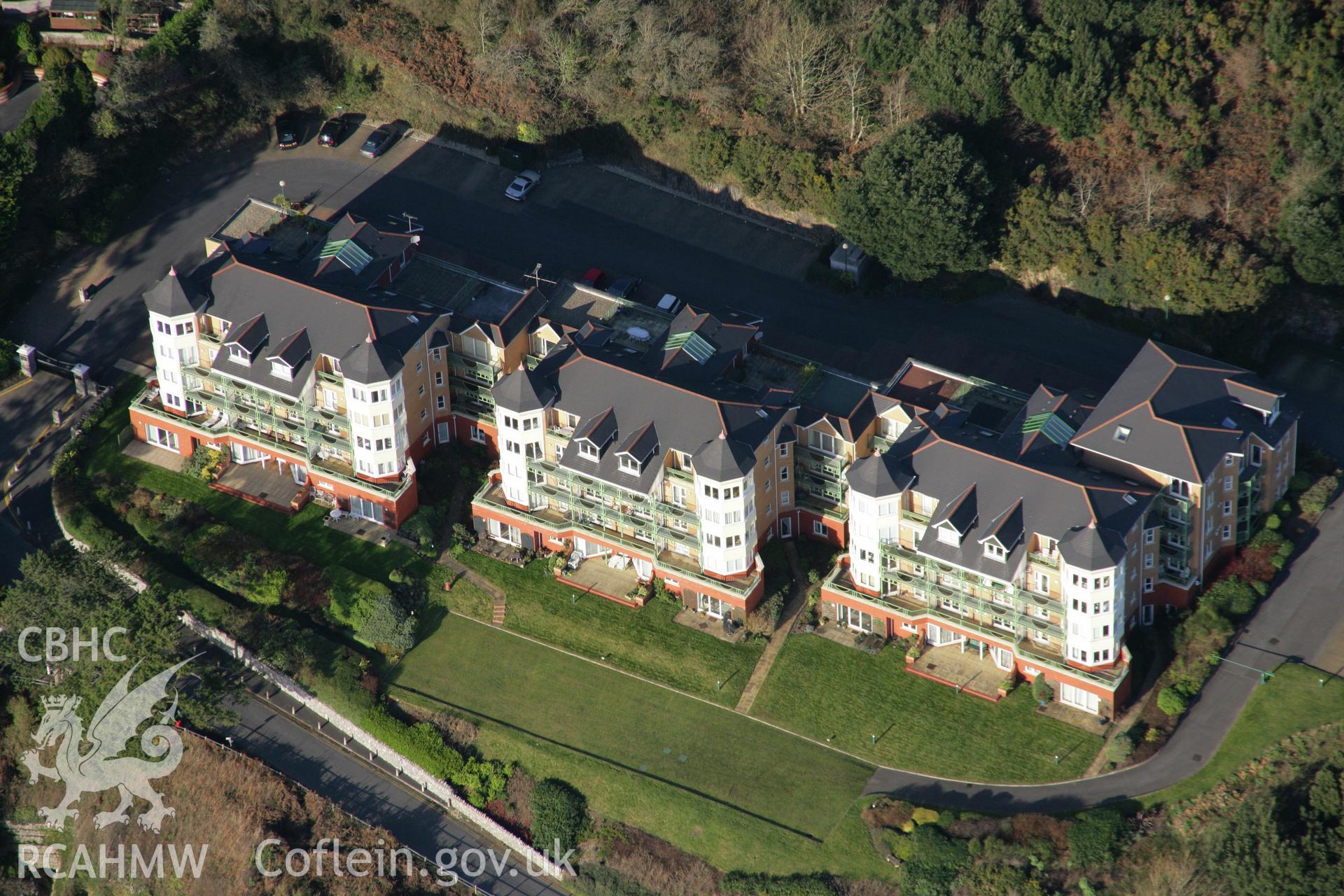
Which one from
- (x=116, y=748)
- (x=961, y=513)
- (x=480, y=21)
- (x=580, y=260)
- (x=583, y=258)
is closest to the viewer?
(x=961, y=513)

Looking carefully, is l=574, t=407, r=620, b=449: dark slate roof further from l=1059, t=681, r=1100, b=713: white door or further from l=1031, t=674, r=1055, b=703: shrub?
l=1059, t=681, r=1100, b=713: white door

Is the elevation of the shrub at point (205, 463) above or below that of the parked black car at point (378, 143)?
below

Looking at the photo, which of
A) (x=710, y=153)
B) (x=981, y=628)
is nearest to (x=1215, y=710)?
(x=981, y=628)

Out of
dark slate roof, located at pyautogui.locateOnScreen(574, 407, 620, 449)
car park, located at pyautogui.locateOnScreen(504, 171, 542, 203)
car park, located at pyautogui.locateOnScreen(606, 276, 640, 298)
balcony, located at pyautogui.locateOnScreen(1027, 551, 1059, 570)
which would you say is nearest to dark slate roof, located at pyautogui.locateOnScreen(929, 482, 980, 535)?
balcony, located at pyautogui.locateOnScreen(1027, 551, 1059, 570)

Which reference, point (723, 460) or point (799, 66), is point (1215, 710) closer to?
point (723, 460)

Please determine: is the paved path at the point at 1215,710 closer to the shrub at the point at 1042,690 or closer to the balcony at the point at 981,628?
the balcony at the point at 981,628

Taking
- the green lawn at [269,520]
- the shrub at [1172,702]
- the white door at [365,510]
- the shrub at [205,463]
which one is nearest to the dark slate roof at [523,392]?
the white door at [365,510]
